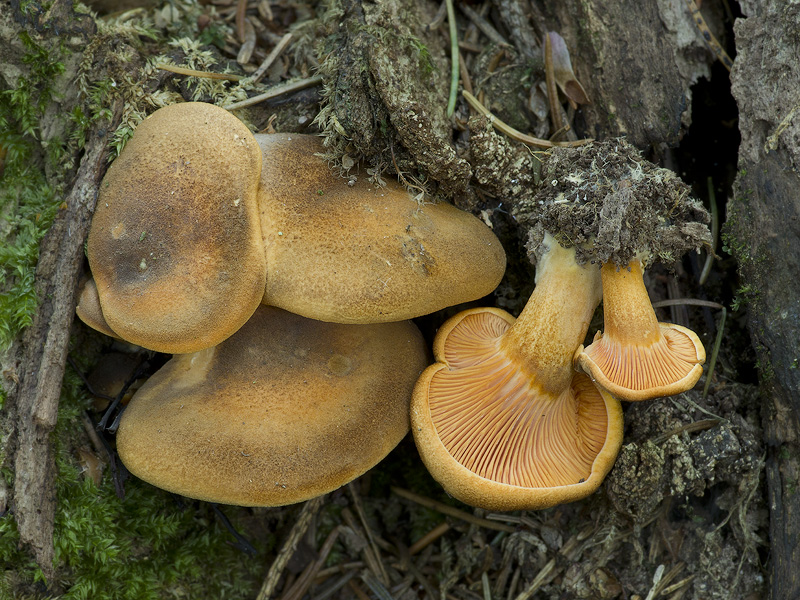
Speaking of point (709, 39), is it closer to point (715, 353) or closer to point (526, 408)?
point (715, 353)

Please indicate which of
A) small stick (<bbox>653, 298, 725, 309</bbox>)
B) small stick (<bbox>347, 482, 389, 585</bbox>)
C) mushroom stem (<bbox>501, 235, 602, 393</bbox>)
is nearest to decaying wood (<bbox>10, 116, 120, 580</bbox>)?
small stick (<bbox>347, 482, 389, 585</bbox>)

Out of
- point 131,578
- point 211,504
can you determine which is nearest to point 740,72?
point 211,504

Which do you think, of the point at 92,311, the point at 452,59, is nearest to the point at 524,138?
the point at 452,59

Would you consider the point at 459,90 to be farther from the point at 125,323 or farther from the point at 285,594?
the point at 285,594

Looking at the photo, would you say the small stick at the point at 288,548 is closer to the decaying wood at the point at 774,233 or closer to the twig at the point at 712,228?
the decaying wood at the point at 774,233

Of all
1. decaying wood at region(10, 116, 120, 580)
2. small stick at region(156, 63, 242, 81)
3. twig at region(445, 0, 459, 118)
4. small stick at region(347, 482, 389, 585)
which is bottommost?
small stick at region(347, 482, 389, 585)

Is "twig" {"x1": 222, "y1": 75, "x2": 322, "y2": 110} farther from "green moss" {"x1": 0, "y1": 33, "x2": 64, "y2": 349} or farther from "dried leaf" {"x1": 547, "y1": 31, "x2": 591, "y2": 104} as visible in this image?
"dried leaf" {"x1": 547, "y1": 31, "x2": 591, "y2": 104}
